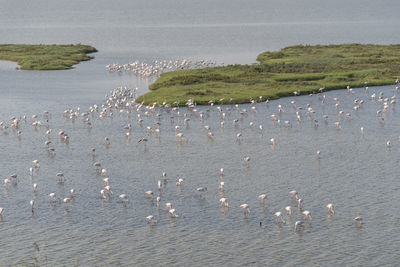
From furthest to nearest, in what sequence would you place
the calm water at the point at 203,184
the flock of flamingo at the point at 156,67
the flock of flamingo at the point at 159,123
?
the flock of flamingo at the point at 156,67, the flock of flamingo at the point at 159,123, the calm water at the point at 203,184

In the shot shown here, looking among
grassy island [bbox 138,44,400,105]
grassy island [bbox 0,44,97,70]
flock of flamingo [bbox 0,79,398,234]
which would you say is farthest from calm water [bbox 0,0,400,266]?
grassy island [bbox 0,44,97,70]

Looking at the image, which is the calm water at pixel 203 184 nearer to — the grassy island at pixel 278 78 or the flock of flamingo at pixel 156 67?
the grassy island at pixel 278 78

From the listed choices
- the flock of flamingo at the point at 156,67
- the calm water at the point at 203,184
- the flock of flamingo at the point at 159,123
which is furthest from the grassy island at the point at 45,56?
the flock of flamingo at the point at 159,123

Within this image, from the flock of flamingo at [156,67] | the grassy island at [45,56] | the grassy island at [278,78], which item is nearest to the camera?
the grassy island at [278,78]

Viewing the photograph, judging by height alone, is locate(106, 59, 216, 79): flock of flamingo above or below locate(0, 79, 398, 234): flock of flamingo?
above

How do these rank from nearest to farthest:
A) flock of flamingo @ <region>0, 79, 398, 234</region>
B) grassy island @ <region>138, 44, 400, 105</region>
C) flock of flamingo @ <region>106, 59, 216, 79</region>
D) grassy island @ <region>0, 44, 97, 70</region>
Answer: flock of flamingo @ <region>0, 79, 398, 234</region>, grassy island @ <region>138, 44, 400, 105</region>, flock of flamingo @ <region>106, 59, 216, 79</region>, grassy island @ <region>0, 44, 97, 70</region>

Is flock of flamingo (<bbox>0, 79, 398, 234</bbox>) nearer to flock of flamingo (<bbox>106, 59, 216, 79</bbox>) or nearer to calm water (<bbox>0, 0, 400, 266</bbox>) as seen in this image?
calm water (<bbox>0, 0, 400, 266</bbox>)

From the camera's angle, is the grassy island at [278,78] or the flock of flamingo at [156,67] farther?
the flock of flamingo at [156,67]
